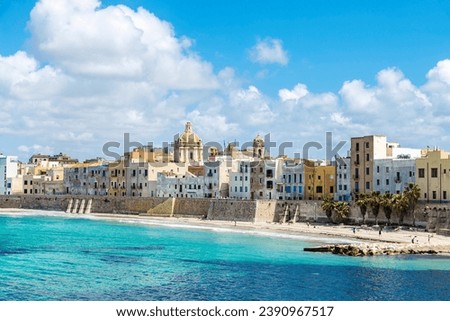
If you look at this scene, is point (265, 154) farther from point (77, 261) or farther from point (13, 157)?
point (77, 261)

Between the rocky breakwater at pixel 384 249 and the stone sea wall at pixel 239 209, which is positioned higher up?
the stone sea wall at pixel 239 209

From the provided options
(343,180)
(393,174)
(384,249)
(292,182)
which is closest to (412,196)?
(393,174)

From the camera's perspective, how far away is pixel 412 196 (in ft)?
236

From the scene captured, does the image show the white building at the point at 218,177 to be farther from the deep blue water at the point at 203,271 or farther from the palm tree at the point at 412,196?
the palm tree at the point at 412,196

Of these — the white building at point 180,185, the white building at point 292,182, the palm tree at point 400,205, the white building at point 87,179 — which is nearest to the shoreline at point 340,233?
the palm tree at point 400,205

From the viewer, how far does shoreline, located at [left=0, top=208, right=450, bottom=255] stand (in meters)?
58.9

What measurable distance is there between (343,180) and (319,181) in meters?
4.93

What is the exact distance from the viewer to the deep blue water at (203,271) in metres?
41.7

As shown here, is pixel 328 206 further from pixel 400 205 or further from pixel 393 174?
pixel 400 205

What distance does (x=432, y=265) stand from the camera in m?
51.6

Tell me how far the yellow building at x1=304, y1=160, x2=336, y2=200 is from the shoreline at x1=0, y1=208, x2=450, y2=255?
6.67 meters

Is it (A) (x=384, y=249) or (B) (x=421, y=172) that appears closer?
(A) (x=384, y=249)

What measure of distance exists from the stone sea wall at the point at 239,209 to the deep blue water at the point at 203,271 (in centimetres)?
1183
